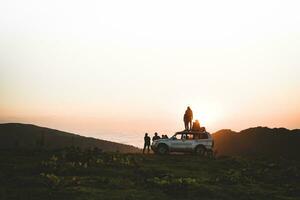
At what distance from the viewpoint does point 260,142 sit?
72.2 m

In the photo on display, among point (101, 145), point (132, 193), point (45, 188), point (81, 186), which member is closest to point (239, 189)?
point (132, 193)

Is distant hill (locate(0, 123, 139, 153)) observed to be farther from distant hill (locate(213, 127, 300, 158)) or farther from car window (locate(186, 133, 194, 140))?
car window (locate(186, 133, 194, 140))

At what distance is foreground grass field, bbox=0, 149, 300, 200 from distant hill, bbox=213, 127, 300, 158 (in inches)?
1449

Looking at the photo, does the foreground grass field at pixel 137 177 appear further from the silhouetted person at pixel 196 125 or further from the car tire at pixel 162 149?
the silhouetted person at pixel 196 125

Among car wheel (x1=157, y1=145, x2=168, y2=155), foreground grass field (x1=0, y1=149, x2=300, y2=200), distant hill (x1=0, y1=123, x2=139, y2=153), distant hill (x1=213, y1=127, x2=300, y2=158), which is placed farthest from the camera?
distant hill (x1=0, y1=123, x2=139, y2=153)

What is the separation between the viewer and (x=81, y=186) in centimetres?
2012

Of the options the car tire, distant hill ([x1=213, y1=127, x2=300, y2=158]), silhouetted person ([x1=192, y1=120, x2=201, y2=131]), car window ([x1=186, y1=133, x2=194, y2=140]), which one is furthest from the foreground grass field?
distant hill ([x1=213, y1=127, x2=300, y2=158])

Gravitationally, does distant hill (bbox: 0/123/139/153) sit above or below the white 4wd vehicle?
above

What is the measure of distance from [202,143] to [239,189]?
539 inches

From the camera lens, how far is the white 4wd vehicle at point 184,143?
35.0 metres

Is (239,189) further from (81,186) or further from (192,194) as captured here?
(81,186)

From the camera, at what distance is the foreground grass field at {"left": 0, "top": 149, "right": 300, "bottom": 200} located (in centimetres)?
1931

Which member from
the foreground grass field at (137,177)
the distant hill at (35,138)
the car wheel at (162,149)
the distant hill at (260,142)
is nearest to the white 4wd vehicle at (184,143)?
the car wheel at (162,149)

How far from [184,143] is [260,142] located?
40.0 metres
